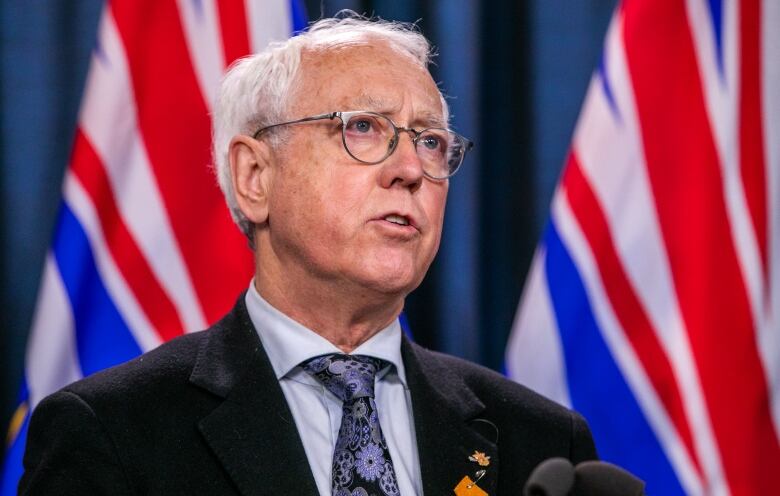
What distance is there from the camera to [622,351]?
2.58 meters

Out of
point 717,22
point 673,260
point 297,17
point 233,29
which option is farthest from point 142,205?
point 717,22

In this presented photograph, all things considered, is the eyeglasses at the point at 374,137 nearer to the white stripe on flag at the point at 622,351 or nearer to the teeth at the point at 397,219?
the teeth at the point at 397,219

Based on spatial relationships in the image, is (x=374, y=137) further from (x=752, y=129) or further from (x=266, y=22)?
(x=752, y=129)

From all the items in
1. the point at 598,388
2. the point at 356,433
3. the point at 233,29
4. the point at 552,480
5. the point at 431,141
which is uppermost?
the point at 233,29

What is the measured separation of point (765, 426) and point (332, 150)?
131 cm

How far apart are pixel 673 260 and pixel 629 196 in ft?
0.63

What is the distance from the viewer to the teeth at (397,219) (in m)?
1.92

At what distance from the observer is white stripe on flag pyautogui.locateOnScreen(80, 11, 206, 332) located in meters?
2.54

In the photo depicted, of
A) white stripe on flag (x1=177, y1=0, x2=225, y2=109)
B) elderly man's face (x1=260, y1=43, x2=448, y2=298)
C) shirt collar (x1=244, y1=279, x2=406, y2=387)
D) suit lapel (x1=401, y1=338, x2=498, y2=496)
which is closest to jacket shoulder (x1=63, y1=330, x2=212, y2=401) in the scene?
shirt collar (x1=244, y1=279, x2=406, y2=387)

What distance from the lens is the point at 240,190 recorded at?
2080 millimetres

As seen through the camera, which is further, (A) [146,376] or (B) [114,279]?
(B) [114,279]

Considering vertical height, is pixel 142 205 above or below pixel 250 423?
above

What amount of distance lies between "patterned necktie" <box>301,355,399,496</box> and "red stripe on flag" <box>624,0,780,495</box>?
3.24 ft

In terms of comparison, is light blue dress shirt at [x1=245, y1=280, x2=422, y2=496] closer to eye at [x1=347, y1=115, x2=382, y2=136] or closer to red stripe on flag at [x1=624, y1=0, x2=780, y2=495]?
eye at [x1=347, y1=115, x2=382, y2=136]
